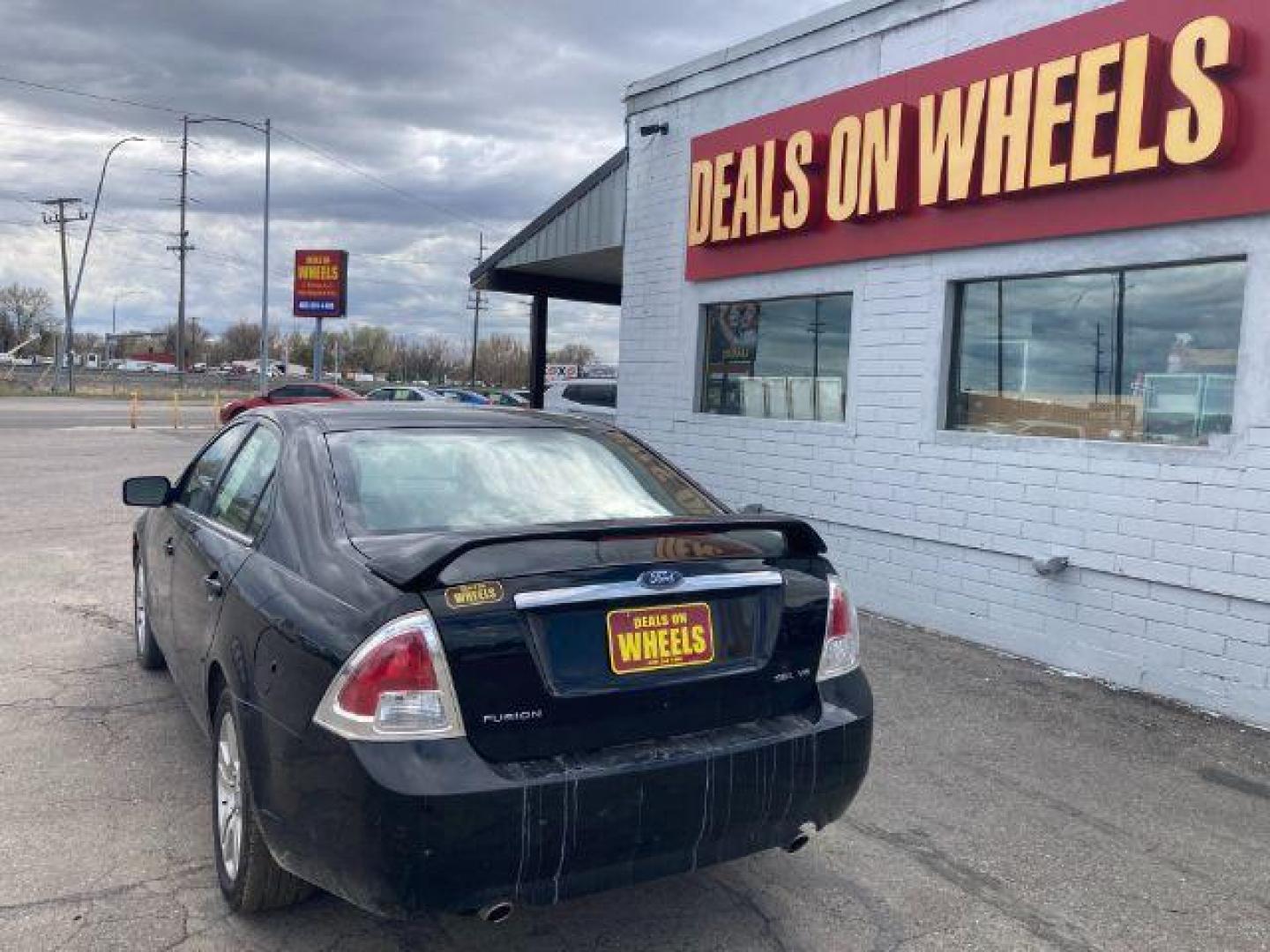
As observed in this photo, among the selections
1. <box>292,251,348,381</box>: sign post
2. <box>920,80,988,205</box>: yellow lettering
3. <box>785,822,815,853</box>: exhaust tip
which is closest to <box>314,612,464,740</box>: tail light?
<box>785,822,815,853</box>: exhaust tip

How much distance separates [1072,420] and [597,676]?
16.4 feet

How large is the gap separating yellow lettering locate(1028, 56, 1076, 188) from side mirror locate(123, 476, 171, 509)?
529 centimetres

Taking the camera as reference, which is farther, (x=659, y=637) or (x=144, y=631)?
(x=144, y=631)

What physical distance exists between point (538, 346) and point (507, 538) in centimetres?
1237

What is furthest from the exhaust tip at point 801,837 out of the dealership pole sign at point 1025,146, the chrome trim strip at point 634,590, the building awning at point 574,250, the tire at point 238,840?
the building awning at point 574,250

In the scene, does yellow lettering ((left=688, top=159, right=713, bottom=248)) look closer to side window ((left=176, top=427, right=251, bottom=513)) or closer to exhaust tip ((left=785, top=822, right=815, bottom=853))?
side window ((left=176, top=427, right=251, bottom=513))

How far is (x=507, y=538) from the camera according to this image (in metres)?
2.69

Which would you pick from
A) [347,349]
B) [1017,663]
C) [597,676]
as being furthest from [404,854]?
[347,349]

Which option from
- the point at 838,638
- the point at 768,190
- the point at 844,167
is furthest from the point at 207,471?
the point at 768,190

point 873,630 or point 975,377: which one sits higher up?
point 975,377

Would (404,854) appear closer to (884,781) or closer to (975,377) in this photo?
(884,781)

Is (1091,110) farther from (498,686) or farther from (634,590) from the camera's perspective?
(498,686)

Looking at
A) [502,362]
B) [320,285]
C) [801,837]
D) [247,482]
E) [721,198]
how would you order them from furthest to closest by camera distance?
1. [502,362]
2. [320,285]
3. [721,198]
4. [247,482]
5. [801,837]

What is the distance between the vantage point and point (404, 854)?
2.41 metres
